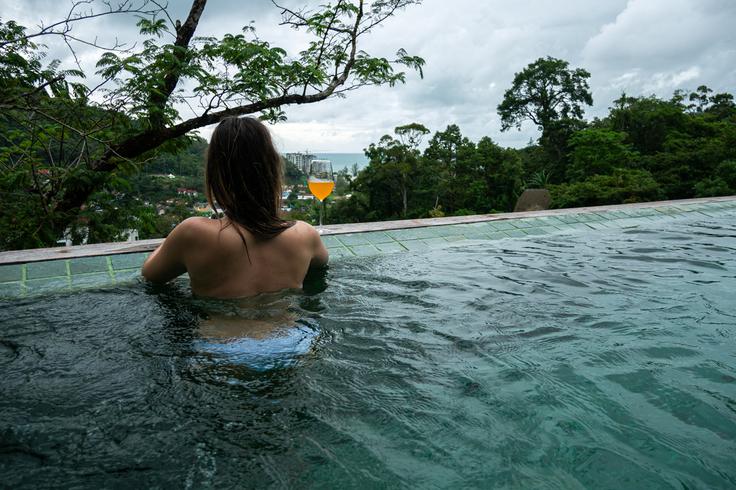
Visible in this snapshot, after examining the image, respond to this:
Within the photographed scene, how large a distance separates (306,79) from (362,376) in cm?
415

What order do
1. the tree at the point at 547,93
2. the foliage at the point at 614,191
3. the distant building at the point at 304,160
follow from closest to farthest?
the distant building at the point at 304,160, the foliage at the point at 614,191, the tree at the point at 547,93

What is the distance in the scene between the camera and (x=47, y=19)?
2.59 metres

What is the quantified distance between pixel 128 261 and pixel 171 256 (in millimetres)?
1275

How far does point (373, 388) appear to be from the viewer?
4.98ft

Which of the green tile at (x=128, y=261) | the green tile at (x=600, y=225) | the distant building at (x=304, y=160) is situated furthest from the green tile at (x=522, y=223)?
the green tile at (x=128, y=261)

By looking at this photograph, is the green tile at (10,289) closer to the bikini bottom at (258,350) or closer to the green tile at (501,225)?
the bikini bottom at (258,350)

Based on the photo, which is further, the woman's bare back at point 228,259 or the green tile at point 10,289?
the green tile at point 10,289

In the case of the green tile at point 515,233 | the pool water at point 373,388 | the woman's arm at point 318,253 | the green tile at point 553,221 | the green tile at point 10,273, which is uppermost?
the woman's arm at point 318,253

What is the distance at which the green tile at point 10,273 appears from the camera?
2623mm

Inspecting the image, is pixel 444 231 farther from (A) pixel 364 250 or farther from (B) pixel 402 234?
(A) pixel 364 250

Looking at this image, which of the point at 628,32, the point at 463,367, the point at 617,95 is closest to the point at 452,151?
the point at 617,95

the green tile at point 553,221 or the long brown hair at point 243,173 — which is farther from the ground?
the long brown hair at point 243,173

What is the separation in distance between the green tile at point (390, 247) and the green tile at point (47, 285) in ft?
7.26

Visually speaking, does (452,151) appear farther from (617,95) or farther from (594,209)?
(594,209)
